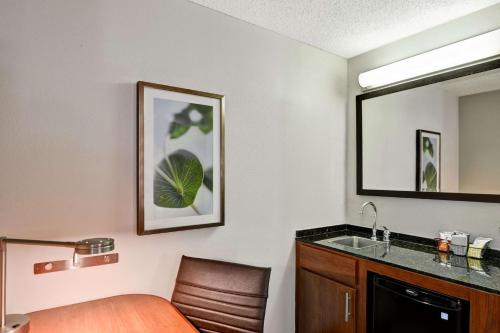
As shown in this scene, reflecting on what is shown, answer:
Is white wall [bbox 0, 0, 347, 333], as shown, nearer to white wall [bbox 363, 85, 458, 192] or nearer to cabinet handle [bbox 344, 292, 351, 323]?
cabinet handle [bbox 344, 292, 351, 323]

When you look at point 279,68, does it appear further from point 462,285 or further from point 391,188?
point 462,285

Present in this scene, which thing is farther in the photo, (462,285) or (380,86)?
(380,86)

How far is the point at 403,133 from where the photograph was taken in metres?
2.30

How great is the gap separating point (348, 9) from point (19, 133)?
1.95m

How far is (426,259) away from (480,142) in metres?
0.82

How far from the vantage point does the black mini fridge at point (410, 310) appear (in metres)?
1.43

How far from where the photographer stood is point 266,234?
7.03 feet

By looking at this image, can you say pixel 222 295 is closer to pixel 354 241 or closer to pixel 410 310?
pixel 410 310

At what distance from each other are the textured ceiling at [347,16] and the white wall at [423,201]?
0.23 feet

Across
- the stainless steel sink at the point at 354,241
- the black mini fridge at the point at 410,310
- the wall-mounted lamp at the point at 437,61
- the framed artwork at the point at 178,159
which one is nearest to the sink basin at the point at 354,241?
the stainless steel sink at the point at 354,241

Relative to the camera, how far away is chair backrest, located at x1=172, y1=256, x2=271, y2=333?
1.37 meters

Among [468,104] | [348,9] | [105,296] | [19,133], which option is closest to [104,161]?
[19,133]

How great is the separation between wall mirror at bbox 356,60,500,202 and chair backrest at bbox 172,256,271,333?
1472 millimetres

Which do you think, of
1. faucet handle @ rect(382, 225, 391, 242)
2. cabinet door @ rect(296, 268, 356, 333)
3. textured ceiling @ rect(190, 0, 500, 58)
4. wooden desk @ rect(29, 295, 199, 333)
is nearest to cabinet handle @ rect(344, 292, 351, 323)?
cabinet door @ rect(296, 268, 356, 333)
